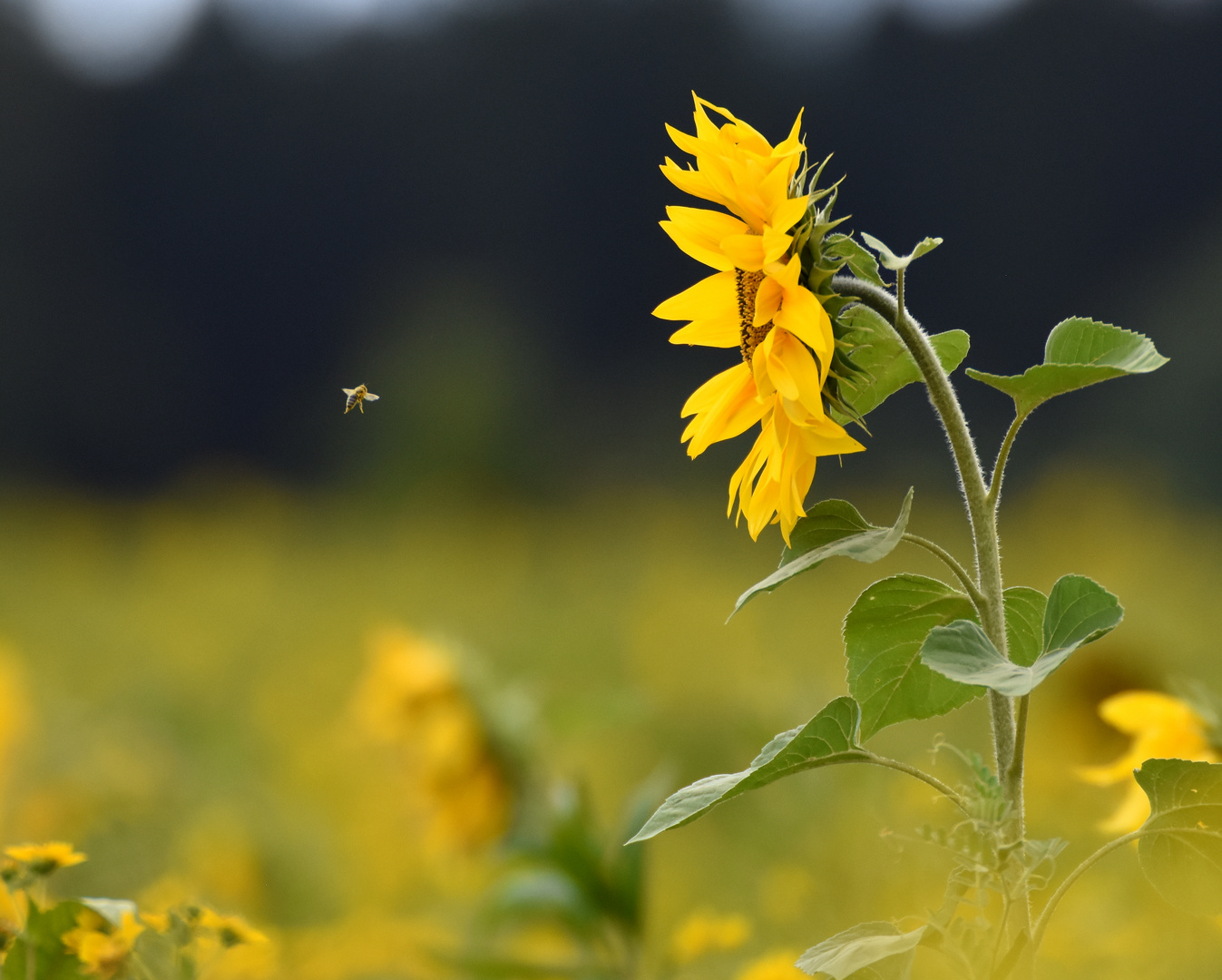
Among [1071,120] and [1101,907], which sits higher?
[1071,120]

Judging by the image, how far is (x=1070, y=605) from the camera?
0.34 m

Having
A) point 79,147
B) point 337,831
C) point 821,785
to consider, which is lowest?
point 821,785

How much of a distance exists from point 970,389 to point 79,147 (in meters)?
6.90

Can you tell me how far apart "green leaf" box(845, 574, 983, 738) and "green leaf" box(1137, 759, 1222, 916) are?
0.20 ft

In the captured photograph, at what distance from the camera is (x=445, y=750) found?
98cm

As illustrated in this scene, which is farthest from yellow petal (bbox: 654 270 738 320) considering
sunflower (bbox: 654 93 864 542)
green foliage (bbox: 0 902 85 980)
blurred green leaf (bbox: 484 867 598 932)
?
blurred green leaf (bbox: 484 867 598 932)

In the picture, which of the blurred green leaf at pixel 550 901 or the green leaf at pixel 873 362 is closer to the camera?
the green leaf at pixel 873 362

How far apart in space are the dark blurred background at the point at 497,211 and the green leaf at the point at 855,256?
4263 millimetres

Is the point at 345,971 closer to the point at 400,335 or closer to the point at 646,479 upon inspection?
the point at 646,479

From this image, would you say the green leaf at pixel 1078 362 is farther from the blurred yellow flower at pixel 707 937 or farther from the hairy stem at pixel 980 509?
the blurred yellow flower at pixel 707 937

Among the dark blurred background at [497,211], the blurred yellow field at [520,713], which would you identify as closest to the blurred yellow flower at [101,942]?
the blurred yellow field at [520,713]

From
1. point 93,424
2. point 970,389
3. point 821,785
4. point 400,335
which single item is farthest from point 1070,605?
point 93,424

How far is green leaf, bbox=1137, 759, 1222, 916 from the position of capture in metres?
0.35

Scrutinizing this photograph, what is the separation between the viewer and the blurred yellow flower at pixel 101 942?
0.41 metres
